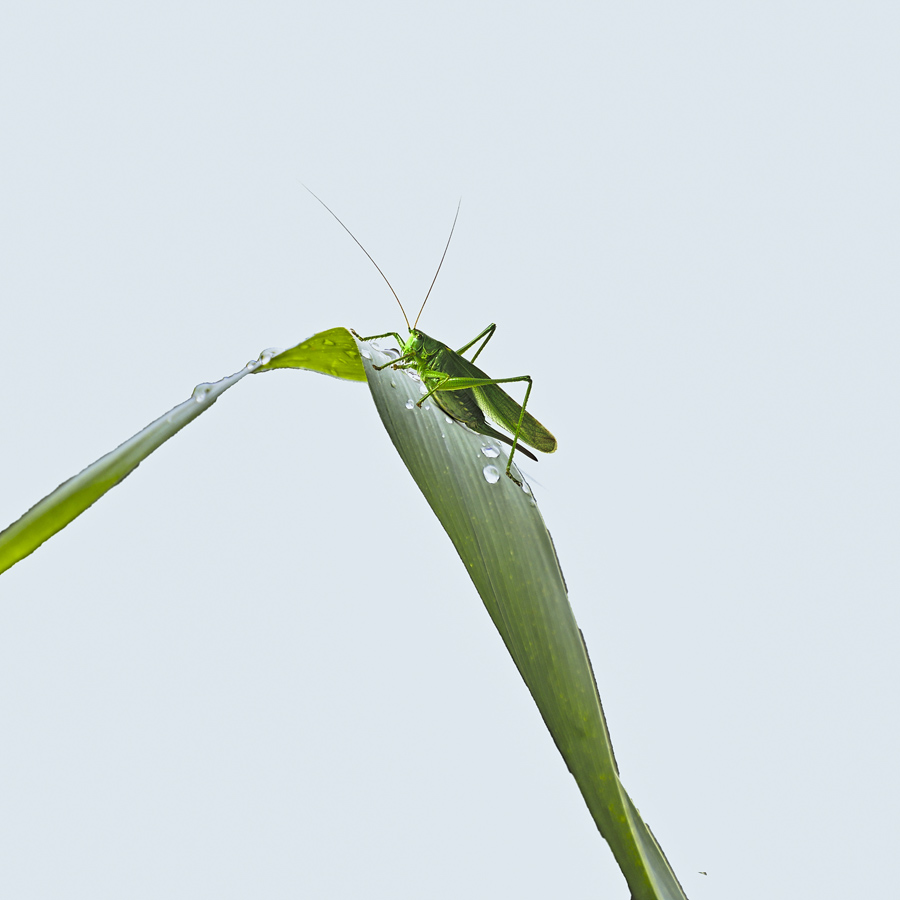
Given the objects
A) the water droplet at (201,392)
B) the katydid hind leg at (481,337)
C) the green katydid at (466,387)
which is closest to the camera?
the water droplet at (201,392)

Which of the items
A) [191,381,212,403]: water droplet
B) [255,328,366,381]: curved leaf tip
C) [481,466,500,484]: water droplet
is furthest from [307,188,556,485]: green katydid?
[191,381,212,403]: water droplet

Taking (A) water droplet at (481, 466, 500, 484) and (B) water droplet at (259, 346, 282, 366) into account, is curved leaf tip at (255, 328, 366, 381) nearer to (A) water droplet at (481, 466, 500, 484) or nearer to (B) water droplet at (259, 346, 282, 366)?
(B) water droplet at (259, 346, 282, 366)

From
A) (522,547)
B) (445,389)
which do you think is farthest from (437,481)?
(445,389)

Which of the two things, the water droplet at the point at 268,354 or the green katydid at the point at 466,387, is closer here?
the water droplet at the point at 268,354

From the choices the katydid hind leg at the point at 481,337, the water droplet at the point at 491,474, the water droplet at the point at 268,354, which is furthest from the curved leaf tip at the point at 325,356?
the katydid hind leg at the point at 481,337

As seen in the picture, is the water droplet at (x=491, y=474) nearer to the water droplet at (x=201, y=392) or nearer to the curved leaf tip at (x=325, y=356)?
the curved leaf tip at (x=325, y=356)

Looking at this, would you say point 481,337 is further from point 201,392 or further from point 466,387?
point 201,392

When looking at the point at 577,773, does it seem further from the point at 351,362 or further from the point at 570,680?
the point at 351,362

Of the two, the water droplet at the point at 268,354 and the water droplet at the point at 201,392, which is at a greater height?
the water droplet at the point at 268,354
